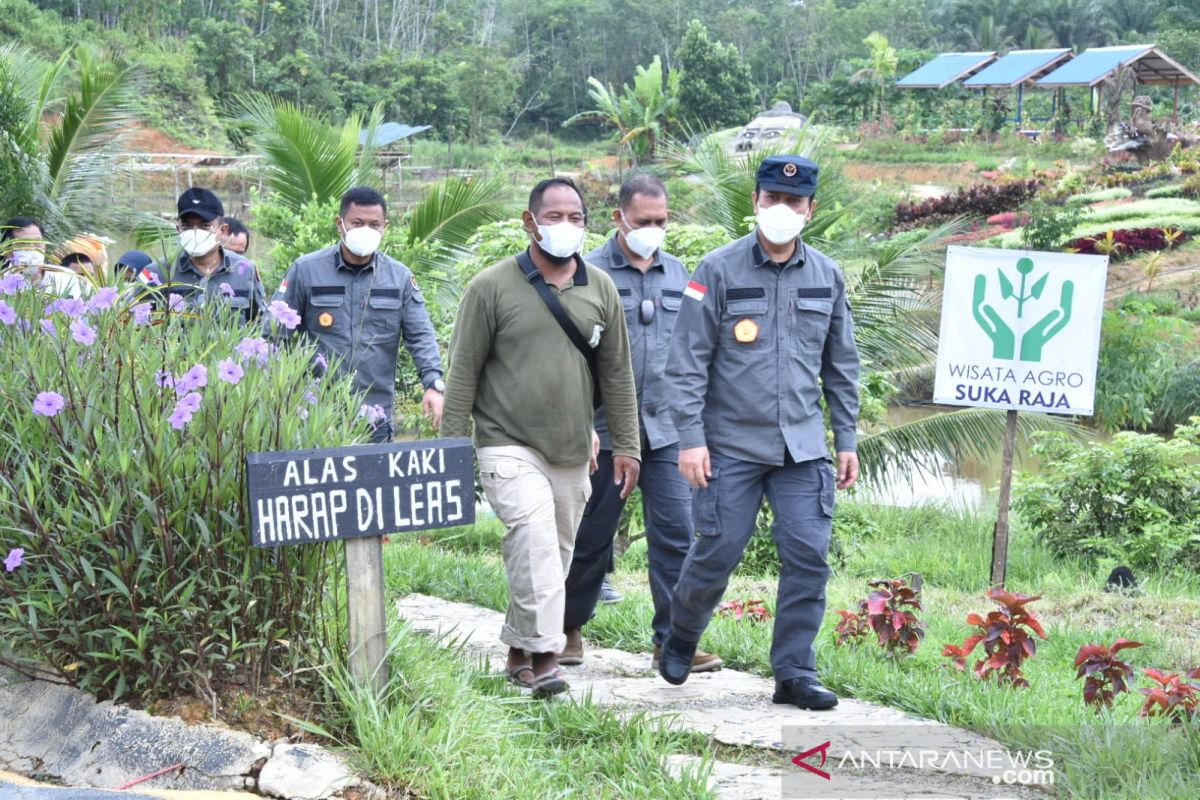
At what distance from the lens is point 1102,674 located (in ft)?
15.2

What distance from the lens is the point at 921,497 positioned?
45.9 ft

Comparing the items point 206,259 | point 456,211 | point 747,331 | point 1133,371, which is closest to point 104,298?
point 747,331

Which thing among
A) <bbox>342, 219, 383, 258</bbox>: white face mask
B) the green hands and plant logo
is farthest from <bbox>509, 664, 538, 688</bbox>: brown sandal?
the green hands and plant logo

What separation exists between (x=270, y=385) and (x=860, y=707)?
7.19 ft

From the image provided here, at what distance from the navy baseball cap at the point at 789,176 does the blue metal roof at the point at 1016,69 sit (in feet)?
154

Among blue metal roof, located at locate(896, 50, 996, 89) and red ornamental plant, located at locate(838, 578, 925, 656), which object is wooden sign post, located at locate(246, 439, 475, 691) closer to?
red ornamental plant, located at locate(838, 578, 925, 656)

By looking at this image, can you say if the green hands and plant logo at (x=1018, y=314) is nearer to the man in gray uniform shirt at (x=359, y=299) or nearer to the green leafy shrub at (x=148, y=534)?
the man in gray uniform shirt at (x=359, y=299)

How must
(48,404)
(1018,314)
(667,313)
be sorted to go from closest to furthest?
(48,404), (667,313), (1018,314)

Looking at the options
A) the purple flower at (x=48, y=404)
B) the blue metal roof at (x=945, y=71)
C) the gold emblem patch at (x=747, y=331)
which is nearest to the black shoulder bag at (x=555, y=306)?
the gold emblem patch at (x=747, y=331)

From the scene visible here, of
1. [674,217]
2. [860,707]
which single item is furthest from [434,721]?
[674,217]

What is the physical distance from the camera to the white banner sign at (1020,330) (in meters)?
7.83

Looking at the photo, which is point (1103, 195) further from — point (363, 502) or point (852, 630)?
point (363, 502)

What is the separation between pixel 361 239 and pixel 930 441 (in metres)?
5.68

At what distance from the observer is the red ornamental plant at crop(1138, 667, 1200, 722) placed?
4.16 metres
